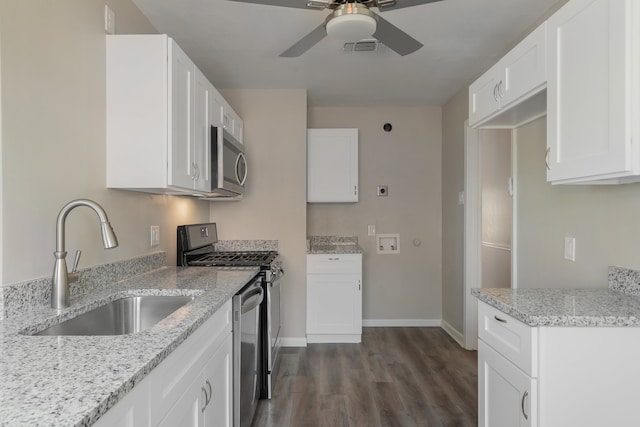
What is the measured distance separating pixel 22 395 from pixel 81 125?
1260 mm

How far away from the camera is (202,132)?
223 centimetres

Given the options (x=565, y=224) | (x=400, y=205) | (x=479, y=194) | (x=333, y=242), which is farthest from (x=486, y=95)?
(x=333, y=242)

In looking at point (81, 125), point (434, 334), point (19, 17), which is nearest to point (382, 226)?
point (434, 334)

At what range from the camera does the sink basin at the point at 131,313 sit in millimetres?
1464

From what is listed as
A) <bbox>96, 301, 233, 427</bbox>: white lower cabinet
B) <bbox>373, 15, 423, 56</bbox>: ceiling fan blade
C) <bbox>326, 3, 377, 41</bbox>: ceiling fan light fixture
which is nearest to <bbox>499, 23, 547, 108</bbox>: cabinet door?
<bbox>373, 15, 423, 56</bbox>: ceiling fan blade

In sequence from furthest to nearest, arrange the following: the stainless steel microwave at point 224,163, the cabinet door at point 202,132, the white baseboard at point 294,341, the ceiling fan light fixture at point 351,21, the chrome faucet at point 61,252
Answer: the white baseboard at point 294,341 < the stainless steel microwave at point 224,163 < the cabinet door at point 202,132 < the ceiling fan light fixture at point 351,21 < the chrome faucet at point 61,252

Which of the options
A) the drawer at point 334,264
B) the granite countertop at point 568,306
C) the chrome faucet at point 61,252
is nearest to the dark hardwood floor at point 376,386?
the drawer at point 334,264

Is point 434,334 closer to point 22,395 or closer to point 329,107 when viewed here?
point 329,107

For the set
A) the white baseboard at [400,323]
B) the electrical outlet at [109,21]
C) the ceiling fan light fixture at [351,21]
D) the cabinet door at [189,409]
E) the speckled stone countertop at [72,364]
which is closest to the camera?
the speckled stone countertop at [72,364]

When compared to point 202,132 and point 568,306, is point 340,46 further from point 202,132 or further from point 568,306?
point 568,306

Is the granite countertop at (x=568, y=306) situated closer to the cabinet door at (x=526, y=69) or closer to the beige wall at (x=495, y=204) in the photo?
the cabinet door at (x=526, y=69)

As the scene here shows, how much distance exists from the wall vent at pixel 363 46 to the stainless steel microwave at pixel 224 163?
1.03 metres

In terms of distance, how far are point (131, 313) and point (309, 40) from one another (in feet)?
5.24

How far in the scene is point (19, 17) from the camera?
1.26 metres
